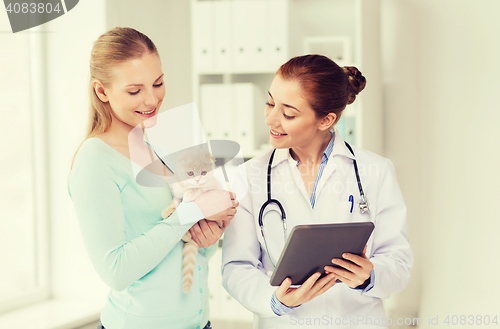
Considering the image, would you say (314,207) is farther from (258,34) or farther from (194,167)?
(258,34)

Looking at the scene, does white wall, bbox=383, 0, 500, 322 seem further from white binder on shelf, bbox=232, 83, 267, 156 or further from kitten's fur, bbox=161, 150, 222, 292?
kitten's fur, bbox=161, 150, 222, 292

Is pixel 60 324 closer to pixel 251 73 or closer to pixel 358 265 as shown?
pixel 358 265

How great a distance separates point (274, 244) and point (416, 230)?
1299 mm

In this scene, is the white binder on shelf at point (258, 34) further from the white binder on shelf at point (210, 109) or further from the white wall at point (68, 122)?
the white wall at point (68, 122)

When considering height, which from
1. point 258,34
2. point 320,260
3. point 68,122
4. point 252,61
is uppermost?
point 258,34

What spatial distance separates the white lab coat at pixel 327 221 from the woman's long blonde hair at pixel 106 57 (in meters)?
0.48

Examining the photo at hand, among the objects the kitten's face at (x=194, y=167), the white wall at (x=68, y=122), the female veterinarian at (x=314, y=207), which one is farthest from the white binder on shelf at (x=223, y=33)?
the kitten's face at (x=194, y=167)

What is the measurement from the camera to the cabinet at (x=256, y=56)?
195 centimetres

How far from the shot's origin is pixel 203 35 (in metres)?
2.02

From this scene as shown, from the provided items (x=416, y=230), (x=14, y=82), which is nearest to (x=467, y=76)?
(x=416, y=230)

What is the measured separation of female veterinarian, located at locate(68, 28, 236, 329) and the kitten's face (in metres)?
0.07

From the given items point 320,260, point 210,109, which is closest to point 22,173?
point 210,109

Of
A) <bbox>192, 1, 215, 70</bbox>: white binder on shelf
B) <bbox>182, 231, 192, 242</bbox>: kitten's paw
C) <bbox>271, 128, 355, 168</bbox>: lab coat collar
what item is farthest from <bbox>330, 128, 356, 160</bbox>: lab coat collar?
<bbox>192, 1, 215, 70</bbox>: white binder on shelf

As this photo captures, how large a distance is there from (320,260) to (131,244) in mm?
516
